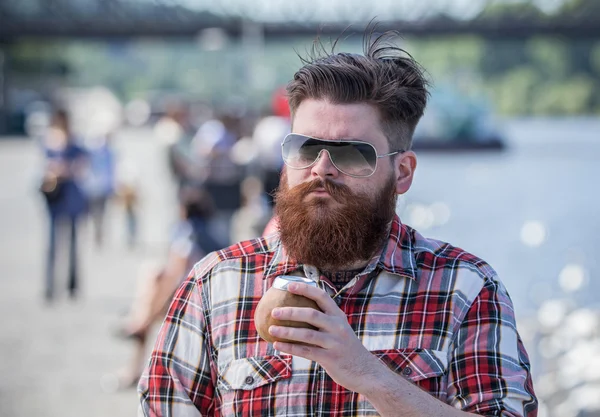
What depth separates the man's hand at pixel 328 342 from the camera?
5.40 feet

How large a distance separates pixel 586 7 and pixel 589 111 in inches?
562

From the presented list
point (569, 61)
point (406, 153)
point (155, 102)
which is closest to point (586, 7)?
point (569, 61)

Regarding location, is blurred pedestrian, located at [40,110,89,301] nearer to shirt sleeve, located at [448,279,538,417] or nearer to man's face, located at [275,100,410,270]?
A: man's face, located at [275,100,410,270]

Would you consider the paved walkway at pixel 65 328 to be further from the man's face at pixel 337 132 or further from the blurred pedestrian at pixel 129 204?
the man's face at pixel 337 132

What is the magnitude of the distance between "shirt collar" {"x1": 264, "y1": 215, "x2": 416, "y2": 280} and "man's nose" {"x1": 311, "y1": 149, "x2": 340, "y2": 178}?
0.19 meters

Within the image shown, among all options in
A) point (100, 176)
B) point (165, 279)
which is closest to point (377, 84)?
point (165, 279)

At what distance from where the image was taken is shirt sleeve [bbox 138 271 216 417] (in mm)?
1919

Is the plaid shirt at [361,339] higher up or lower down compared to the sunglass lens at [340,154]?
lower down

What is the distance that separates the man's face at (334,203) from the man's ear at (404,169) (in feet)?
0.27

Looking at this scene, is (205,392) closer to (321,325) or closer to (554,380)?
(321,325)

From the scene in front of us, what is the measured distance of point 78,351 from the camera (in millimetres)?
7039

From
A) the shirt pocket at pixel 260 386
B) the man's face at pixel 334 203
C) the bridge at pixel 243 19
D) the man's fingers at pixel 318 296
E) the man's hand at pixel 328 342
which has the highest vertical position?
the bridge at pixel 243 19

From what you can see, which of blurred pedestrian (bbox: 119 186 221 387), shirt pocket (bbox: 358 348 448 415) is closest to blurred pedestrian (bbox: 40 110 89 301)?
blurred pedestrian (bbox: 119 186 221 387)

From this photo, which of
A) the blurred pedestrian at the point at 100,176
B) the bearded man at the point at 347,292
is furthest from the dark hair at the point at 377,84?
the blurred pedestrian at the point at 100,176
